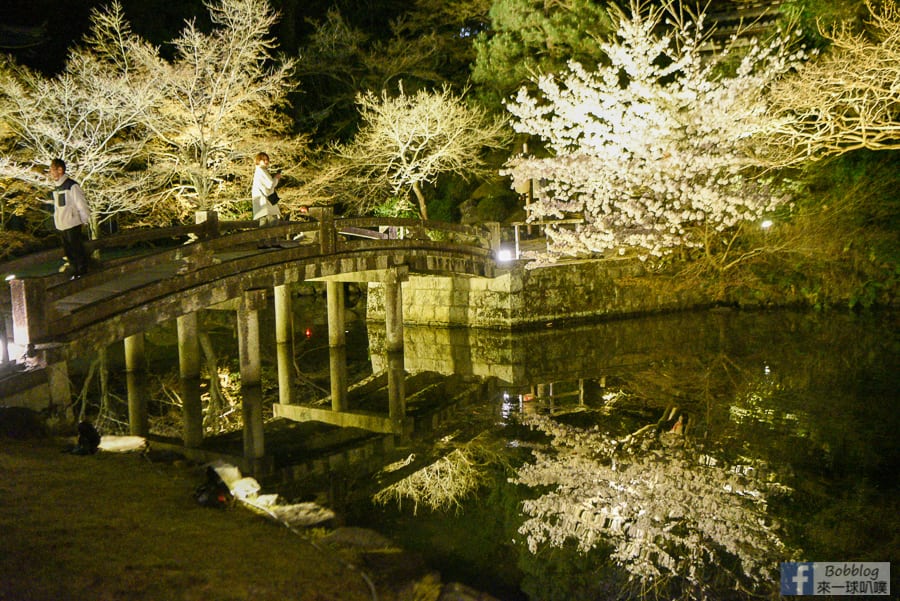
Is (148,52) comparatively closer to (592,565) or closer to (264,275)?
(264,275)

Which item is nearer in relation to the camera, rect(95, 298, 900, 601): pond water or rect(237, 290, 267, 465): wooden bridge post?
rect(95, 298, 900, 601): pond water

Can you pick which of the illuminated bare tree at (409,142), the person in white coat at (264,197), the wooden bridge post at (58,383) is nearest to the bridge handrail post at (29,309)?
the wooden bridge post at (58,383)

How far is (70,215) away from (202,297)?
2.25 meters

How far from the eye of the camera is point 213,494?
23.9 ft

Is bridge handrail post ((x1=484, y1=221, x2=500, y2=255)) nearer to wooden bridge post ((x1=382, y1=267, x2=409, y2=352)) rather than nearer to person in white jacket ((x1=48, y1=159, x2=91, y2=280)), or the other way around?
wooden bridge post ((x1=382, y1=267, x2=409, y2=352))

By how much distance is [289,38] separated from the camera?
26203mm

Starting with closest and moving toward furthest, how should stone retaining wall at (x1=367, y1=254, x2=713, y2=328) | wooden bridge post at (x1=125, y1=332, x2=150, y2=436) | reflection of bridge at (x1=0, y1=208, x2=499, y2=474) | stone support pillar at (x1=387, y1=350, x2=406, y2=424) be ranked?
reflection of bridge at (x1=0, y1=208, x2=499, y2=474), wooden bridge post at (x1=125, y1=332, x2=150, y2=436), stone support pillar at (x1=387, y1=350, x2=406, y2=424), stone retaining wall at (x1=367, y1=254, x2=713, y2=328)

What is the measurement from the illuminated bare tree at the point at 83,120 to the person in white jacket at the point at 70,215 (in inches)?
298

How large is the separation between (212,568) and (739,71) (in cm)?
1820

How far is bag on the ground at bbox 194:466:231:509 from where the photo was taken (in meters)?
7.25

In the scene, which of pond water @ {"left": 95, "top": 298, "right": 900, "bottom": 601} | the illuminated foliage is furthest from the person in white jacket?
the illuminated foliage

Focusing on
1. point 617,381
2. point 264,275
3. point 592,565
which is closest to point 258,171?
point 264,275

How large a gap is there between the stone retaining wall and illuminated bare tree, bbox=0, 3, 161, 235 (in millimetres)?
7356

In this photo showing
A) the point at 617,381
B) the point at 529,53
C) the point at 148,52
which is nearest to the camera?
the point at 617,381
